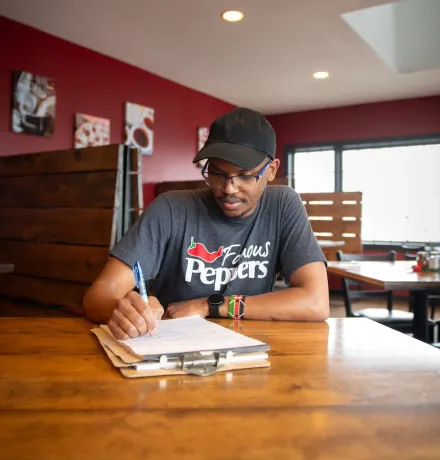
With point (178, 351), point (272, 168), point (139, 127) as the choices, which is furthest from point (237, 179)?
point (139, 127)

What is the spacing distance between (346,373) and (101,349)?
1.52ft

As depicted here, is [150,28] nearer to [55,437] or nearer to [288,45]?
[288,45]

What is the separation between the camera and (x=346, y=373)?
0.81 metres

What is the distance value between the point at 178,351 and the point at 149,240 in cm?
73

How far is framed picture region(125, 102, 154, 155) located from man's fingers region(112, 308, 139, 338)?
4040 millimetres

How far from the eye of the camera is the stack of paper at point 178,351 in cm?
80

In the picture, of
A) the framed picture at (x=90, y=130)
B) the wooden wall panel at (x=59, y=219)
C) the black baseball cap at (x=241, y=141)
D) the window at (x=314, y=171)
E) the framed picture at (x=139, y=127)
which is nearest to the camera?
the black baseball cap at (x=241, y=141)

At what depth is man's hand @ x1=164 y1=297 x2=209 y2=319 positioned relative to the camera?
4.24 feet

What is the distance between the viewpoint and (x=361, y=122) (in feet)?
22.3

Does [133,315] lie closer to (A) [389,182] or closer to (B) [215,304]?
(B) [215,304]

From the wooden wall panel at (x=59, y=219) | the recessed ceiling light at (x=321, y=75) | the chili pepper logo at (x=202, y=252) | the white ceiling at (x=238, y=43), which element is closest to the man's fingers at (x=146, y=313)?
the chili pepper logo at (x=202, y=252)

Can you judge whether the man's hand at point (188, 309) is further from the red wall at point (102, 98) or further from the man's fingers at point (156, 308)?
the red wall at point (102, 98)

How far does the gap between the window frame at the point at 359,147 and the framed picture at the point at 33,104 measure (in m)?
Result: 3.16

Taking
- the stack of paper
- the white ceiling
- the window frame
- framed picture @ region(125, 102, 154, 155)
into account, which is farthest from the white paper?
the window frame
